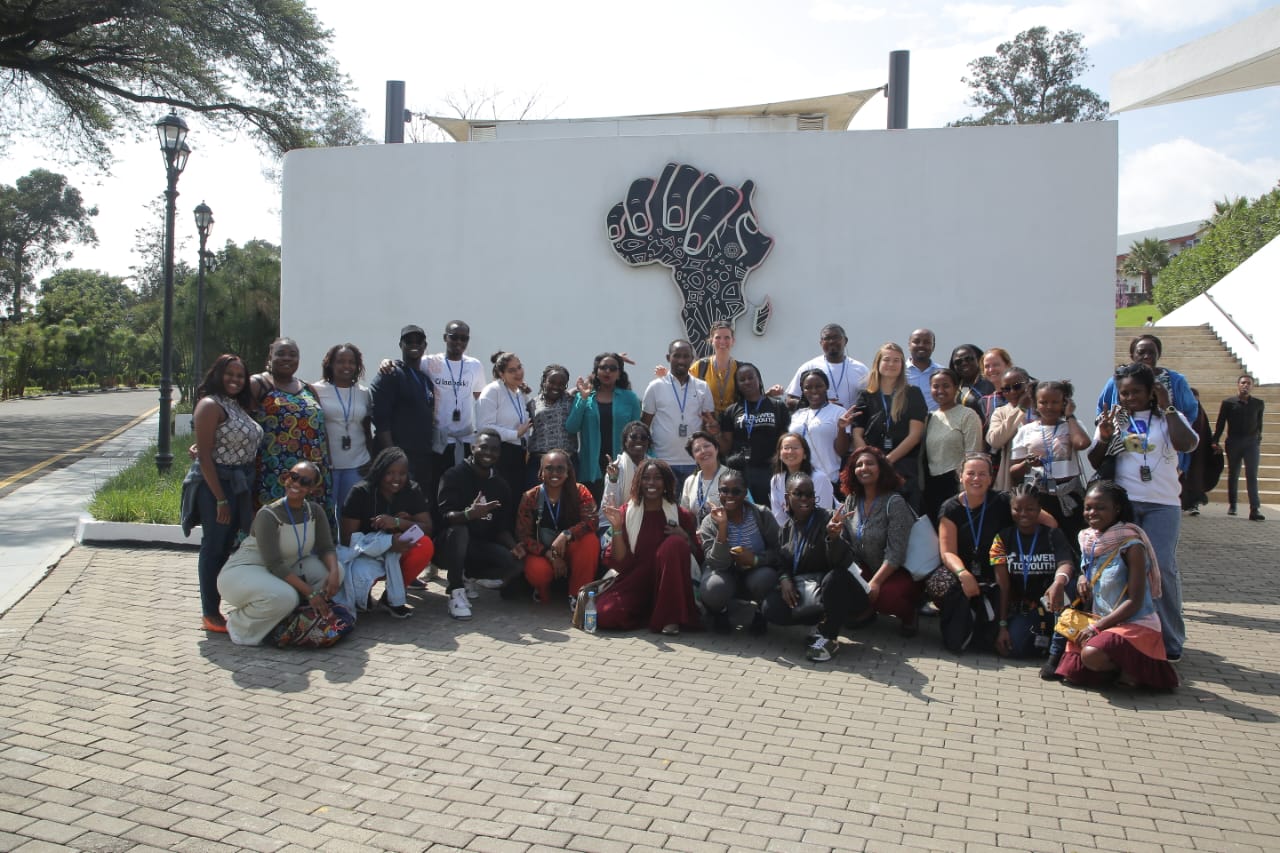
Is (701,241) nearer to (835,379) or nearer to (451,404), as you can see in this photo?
(835,379)

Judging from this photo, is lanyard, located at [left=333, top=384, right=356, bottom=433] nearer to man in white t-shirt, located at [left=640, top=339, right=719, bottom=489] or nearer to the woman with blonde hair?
man in white t-shirt, located at [left=640, top=339, right=719, bottom=489]

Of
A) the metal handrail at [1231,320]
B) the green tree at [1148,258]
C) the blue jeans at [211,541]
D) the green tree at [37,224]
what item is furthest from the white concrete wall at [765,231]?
the green tree at [37,224]

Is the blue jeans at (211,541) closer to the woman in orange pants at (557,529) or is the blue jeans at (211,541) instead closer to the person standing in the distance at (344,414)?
the person standing in the distance at (344,414)

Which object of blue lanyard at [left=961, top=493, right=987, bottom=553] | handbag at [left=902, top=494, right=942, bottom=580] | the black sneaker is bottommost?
the black sneaker

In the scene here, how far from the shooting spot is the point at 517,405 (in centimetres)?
738

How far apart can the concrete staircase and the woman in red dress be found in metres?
9.58

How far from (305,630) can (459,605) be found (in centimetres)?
112

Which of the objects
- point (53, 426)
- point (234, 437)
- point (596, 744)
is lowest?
point (596, 744)

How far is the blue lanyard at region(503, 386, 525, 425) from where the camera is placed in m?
7.34

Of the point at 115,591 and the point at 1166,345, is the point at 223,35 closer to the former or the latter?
the point at 115,591

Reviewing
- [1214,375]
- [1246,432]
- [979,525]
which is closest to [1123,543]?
[979,525]

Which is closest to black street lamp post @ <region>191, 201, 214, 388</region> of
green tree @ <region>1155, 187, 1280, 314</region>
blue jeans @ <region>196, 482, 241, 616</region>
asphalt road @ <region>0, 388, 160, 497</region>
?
asphalt road @ <region>0, 388, 160, 497</region>

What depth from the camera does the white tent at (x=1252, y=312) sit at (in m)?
17.1

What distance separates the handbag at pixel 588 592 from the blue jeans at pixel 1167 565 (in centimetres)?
330
